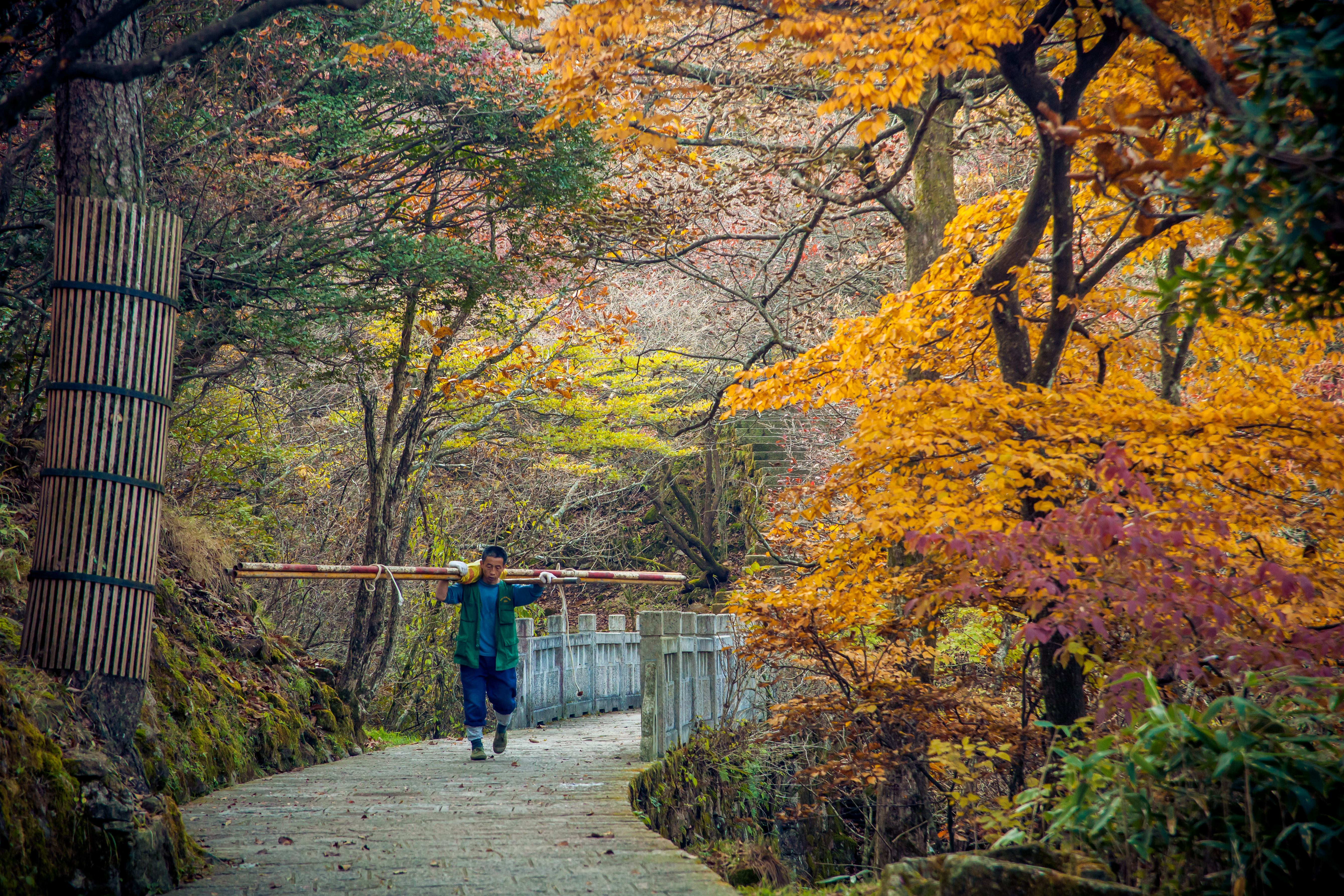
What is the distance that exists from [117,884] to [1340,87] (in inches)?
181

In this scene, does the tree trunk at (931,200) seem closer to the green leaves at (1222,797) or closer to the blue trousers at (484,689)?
the blue trousers at (484,689)

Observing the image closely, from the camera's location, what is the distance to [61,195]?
176 inches

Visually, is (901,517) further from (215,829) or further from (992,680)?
(215,829)

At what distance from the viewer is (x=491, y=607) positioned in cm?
824

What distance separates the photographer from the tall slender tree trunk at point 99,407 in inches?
173

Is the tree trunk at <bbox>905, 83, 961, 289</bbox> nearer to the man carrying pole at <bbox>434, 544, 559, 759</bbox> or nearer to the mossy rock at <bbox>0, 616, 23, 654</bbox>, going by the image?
the man carrying pole at <bbox>434, 544, 559, 759</bbox>

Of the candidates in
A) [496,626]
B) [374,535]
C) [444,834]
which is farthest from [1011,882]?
[374,535]


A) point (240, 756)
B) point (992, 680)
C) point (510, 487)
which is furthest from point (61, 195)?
point (510, 487)

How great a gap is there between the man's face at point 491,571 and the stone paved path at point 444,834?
153 centimetres

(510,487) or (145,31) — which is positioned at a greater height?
(145,31)

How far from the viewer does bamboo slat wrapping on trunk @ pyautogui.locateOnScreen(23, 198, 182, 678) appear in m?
4.38

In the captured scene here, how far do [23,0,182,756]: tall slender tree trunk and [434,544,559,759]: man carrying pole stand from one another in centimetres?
376

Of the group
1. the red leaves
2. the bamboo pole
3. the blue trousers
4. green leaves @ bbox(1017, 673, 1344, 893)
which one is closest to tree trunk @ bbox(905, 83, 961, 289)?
the bamboo pole

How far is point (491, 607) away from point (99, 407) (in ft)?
14.0
